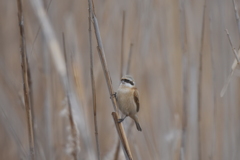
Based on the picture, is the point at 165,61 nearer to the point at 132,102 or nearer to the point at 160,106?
the point at 160,106

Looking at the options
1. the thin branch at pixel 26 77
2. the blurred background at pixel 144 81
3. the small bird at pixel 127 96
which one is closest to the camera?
the thin branch at pixel 26 77

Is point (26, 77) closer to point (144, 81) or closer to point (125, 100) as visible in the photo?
point (125, 100)

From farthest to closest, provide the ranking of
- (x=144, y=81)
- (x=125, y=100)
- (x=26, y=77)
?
(x=144, y=81), (x=125, y=100), (x=26, y=77)

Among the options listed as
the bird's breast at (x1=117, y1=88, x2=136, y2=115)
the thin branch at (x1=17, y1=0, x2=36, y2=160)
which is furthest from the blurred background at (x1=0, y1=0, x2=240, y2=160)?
the thin branch at (x1=17, y1=0, x2=36, y2=160)

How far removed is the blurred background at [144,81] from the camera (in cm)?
197

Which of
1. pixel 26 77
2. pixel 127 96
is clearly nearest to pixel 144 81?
pixel 127 96

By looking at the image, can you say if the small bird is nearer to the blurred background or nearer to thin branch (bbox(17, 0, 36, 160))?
the blurred background

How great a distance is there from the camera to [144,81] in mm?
2562

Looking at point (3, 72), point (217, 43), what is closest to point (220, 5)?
point (217, 43)

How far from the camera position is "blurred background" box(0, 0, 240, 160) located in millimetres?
1973

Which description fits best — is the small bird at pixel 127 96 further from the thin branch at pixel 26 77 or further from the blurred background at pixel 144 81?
the thin branch at pixel 26 77

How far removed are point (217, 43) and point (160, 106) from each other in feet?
1.95

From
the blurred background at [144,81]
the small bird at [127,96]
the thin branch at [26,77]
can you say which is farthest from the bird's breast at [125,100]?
the thin branch at [26,77]

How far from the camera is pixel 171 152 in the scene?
2197 millimetres
